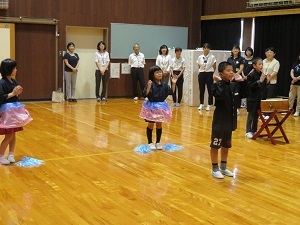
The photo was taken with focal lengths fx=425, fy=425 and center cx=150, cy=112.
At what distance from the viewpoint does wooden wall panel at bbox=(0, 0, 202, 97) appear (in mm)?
10797

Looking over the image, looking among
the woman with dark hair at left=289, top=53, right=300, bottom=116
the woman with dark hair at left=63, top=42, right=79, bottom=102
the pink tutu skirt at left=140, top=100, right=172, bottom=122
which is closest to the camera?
the pink tutu skirt at left=140, top=100, right=172, bottom=122

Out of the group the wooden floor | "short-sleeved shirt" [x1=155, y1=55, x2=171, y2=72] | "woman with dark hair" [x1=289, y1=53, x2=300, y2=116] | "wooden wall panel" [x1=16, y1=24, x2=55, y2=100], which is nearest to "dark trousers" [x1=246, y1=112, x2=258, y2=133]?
the wooden floor

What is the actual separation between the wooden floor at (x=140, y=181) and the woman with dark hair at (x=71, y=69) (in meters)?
3.63

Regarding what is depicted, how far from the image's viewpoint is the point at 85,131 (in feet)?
23.3

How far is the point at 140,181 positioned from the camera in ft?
14.8

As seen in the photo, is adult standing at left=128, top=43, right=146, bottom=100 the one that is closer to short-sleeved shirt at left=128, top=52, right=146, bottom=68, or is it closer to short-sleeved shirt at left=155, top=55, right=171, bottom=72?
short-sleeved shirt at left=128, top=52, right=146, bottom=68

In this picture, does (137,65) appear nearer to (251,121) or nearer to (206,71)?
(206,71)

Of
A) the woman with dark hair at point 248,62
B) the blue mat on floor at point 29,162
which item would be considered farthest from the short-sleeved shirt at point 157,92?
the woman with dark hair at point 248,62

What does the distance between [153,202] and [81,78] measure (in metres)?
8.30

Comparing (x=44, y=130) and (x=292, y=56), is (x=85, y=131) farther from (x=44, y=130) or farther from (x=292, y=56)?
(x=292, y=56)

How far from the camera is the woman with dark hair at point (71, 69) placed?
10812 millimetres

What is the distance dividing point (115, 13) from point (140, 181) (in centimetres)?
827

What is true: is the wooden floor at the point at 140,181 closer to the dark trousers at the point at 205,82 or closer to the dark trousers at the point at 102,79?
the dark trousers at the point at 205,82

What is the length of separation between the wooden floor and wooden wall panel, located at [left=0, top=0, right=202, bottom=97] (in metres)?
4.40
